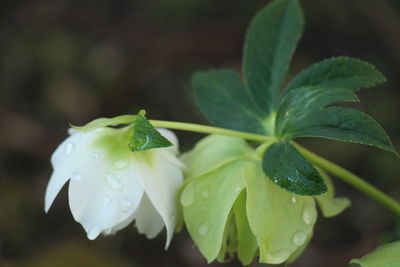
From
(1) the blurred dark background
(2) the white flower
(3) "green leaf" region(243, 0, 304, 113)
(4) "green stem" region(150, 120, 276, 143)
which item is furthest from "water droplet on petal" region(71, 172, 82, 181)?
(1) the blurred dark background

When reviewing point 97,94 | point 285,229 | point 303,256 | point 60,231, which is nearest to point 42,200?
point 60,231

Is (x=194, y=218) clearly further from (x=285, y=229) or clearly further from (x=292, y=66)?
(x=292, y=66)

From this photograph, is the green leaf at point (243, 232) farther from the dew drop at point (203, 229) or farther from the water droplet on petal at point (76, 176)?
the water droplet on petal at point (76, 176)

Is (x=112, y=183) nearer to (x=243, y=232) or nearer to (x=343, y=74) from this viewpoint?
(x=243, y=232)

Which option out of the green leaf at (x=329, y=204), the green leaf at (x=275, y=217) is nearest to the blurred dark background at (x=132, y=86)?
the green leaf at (x=329, y=204)

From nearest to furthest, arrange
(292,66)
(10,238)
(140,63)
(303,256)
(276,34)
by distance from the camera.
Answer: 1. (276,34)
2. (10,238)
3. (303,256)
4. (292,66)
5. (140,63)

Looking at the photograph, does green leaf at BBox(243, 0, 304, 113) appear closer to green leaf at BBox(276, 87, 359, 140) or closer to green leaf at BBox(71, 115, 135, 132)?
green leaf at BBox(276, 87, 359, 140)
